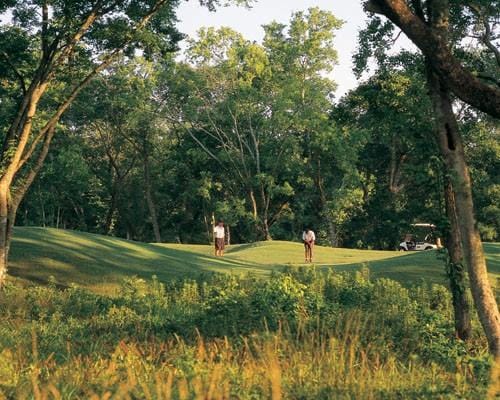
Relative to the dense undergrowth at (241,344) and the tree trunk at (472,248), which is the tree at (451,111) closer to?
the tree trunk at (472,248)

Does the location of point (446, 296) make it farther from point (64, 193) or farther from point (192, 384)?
point (64, 193)

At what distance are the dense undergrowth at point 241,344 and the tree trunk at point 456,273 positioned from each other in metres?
0.44

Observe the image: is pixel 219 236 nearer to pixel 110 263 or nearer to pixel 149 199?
pixel 110 263

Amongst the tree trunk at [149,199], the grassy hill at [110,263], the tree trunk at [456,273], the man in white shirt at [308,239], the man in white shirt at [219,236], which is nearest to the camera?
the tree trunk at [456,273]

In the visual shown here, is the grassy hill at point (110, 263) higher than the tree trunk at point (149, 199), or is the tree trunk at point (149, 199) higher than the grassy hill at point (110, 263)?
the tree trunk at point (149, 199)

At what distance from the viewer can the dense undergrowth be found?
5648mm

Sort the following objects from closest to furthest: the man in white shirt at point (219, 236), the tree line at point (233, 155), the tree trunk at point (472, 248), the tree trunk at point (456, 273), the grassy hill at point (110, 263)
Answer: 1. the tree trunk at point (472, 248)
2. the tree trunk at point (456, 273)
3. the grassy hill at point (110, 263)
4. the man in white shirt at point (219, 236)
5. the tree line at point (233, 155)

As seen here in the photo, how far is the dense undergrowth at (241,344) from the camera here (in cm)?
565

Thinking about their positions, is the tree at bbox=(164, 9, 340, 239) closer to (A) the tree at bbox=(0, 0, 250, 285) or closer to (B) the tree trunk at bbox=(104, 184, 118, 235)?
(B) the tree trunk at bbox=(104, 184, 118, 235)

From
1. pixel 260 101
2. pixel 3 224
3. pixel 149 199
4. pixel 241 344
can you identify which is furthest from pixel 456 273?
pixel 149 199

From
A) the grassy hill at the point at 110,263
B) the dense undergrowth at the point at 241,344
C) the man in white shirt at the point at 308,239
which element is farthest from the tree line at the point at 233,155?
the dense undergrowth at the point at 241,344

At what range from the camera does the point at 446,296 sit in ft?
55.7

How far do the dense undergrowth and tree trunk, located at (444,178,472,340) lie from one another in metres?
0.44

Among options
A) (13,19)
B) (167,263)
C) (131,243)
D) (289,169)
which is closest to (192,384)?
(13,19)
